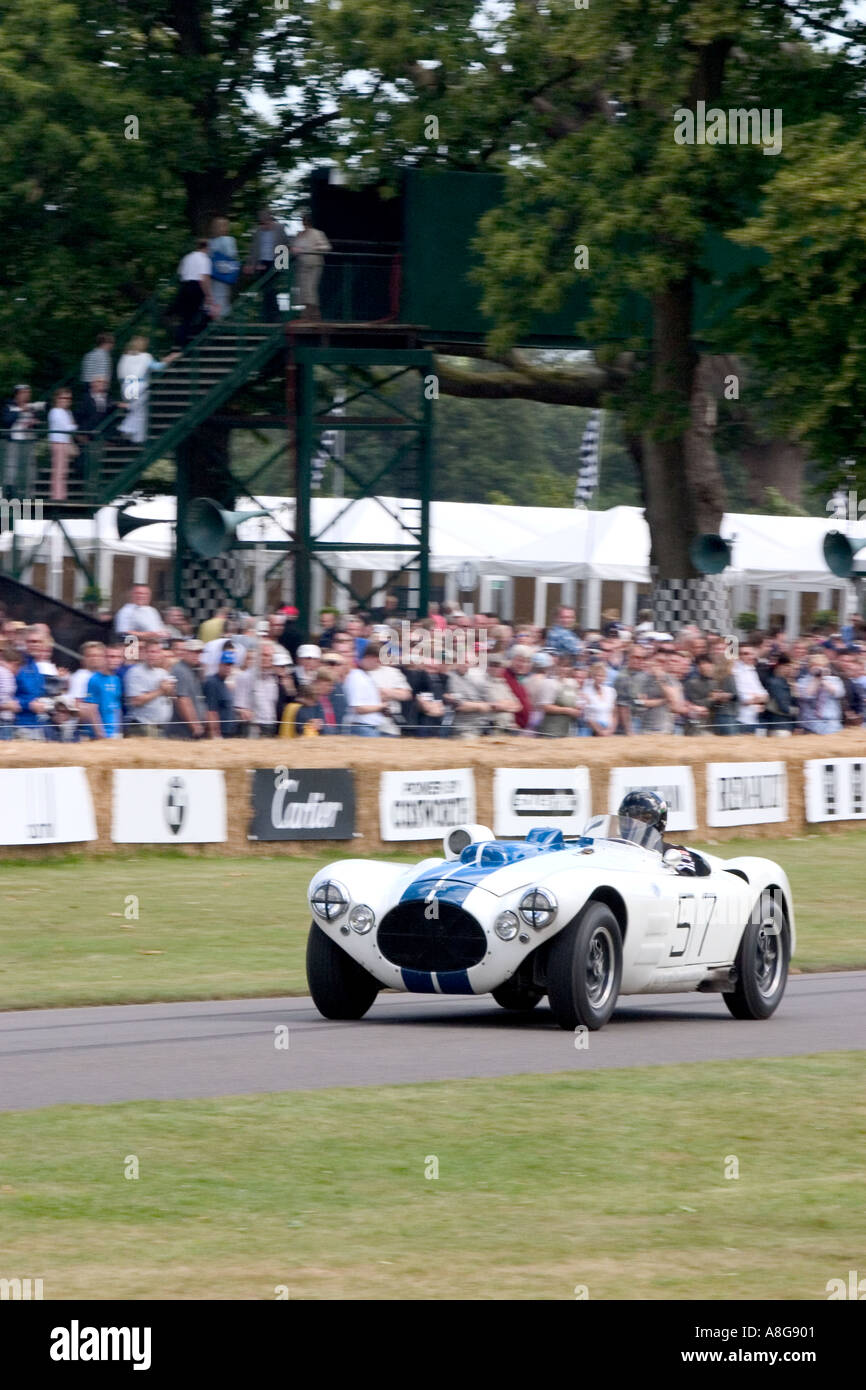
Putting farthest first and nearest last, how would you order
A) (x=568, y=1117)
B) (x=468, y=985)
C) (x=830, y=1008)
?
(x=830, y=1008), (x=468, y=985), (x=568, y=1117)

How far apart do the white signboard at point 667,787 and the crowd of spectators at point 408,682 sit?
2.42 feet

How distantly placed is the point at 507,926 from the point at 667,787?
10666 millimetres

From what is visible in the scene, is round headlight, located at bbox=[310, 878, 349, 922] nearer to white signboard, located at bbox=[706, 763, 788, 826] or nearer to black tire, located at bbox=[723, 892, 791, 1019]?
black tire, located at bbox=[723, 892, 791, 1019]

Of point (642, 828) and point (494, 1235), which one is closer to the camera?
point (494, 1235)

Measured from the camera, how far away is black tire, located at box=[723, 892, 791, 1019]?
39.4ft

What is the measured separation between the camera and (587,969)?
1082cm

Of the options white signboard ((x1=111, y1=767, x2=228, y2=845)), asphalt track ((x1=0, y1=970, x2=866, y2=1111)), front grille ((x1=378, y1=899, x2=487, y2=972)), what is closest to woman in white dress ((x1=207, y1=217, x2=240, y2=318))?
white signboard ((x1=111, y1=767, x2=228, y2=845))

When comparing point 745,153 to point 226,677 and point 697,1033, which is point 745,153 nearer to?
point 226,677

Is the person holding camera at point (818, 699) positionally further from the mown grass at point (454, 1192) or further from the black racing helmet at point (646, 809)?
the mown grass at point (454, 1192)

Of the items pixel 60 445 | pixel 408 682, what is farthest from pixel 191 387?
pixel 408 682

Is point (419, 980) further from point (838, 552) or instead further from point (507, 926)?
point (838, 552)
